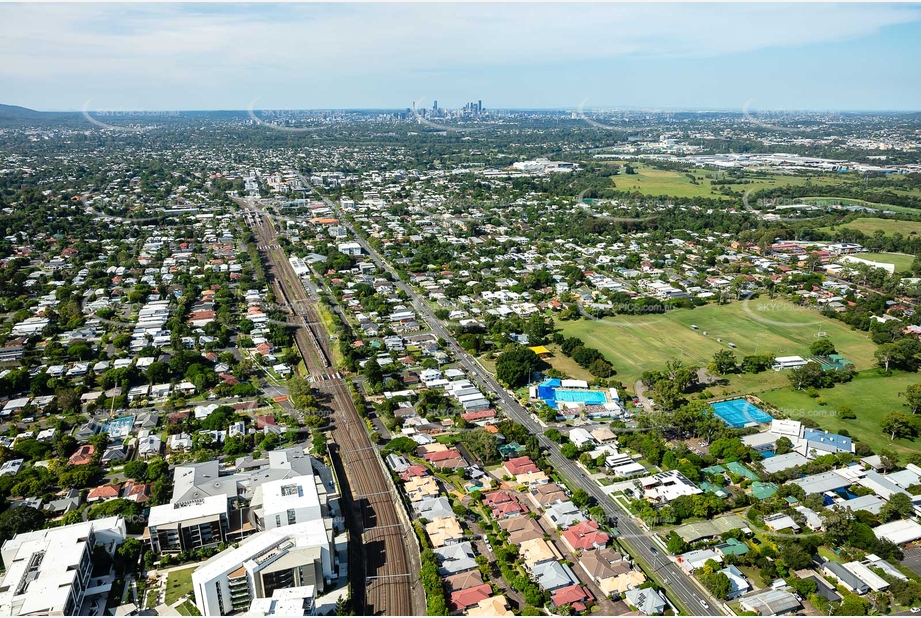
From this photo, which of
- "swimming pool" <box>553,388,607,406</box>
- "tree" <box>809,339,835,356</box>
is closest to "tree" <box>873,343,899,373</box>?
"tree" <box>809,339,835,356</box>

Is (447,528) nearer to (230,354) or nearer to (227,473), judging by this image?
(227,473)

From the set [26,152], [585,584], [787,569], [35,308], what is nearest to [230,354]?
[35,308]

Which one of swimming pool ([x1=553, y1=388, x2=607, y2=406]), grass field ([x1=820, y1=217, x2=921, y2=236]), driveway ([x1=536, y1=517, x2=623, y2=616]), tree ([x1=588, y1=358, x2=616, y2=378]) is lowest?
driveway ([x1=536, y1=517, x2=623, y2=616])

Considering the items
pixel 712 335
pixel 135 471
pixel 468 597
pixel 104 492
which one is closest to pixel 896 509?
pixel 468 597

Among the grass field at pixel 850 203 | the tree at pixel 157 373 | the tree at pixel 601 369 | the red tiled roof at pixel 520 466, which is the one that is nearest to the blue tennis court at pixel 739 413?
the tree at pixel 601 369

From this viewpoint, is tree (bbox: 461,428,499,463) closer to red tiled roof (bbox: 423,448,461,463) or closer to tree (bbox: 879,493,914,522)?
red tiled roof (bbox: 423,448,461,463)

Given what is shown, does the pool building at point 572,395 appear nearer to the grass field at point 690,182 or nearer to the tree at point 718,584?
the tree at point 718,584

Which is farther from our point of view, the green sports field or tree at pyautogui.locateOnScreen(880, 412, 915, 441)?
the green sports field
